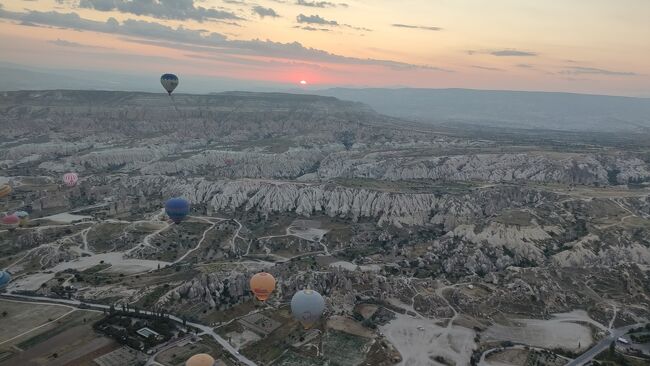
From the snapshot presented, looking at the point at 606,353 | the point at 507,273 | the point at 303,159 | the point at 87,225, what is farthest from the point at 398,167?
the point at 606,353

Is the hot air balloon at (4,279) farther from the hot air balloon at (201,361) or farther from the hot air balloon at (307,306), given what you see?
the hot air balloon at (307,306)

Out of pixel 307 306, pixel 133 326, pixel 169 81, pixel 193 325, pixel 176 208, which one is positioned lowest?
pixel 193 325

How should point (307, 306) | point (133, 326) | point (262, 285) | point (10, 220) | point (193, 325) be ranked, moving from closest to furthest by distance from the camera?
point (307, 306) → point (133, 326) → point (193, 325) → point (262, 285) → point (10, 220)

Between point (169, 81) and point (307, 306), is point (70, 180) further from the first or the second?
point (307, 306)

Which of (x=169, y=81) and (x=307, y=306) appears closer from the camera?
(x=307, y=306)

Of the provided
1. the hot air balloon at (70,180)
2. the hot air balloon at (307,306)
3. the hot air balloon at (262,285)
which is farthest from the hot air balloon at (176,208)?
the hot air balloon at (70,180)

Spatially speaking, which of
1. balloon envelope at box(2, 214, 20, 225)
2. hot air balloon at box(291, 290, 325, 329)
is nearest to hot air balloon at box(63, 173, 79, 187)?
balloon envelope at box(2, 214, 20, 225)

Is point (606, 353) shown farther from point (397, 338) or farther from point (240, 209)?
point (240, 209)

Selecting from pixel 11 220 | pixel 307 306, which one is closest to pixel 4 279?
pixel 11 220
